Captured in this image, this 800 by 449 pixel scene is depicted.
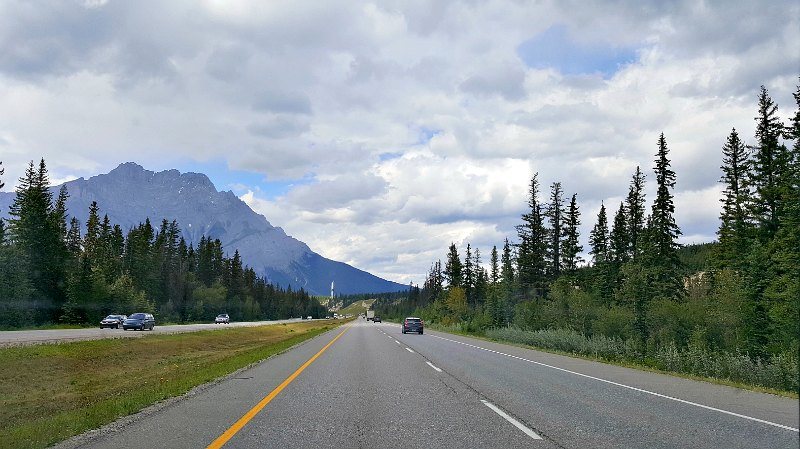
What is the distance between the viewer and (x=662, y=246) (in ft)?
169

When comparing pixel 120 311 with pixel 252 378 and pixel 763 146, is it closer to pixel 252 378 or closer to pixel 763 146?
pixel 252 378

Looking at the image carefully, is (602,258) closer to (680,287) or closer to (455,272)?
(680,287)

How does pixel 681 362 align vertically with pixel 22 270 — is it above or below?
below

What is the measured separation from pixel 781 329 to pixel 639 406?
75.6 feet

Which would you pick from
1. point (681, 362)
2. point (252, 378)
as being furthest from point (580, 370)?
point (252, 378)

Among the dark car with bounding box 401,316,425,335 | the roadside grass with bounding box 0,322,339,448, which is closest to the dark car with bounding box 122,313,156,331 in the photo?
the roadside grass with bounding box 0,322,339,448

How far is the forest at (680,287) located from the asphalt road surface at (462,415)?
752cm

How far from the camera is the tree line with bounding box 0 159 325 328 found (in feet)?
197

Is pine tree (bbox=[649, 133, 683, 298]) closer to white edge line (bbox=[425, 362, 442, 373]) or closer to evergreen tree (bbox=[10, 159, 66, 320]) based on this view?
white edge line (bbox=[425, 362, 442, 373])

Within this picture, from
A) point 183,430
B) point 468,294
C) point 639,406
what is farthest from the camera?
point 468,294

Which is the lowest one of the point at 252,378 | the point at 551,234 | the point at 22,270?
the point at 252,378

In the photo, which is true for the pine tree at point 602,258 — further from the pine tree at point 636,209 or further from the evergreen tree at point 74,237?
the evergreen tree at point 74,237

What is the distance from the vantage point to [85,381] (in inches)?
840

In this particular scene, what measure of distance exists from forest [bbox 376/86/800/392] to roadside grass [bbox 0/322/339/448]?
17.7 m
